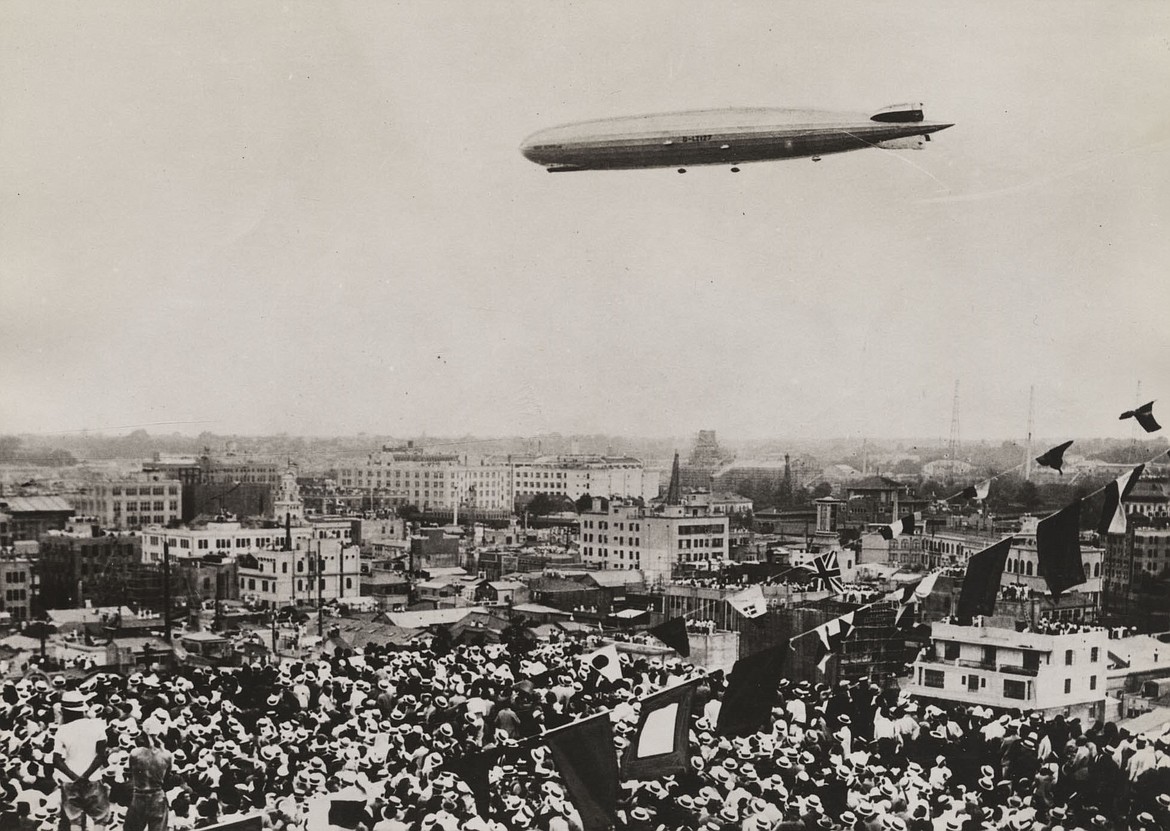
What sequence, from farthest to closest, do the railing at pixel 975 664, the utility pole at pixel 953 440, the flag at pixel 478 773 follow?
the utility pole at pixel 953 440
the railing at pixel 975 664
the flag at pixel 478 773

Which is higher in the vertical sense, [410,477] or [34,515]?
[410,477]

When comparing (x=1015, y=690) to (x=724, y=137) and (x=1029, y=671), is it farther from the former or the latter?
(x=724, y=137)

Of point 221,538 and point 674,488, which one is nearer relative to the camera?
point 674,488

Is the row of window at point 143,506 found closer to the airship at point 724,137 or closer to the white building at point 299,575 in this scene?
the white building at point 299,575

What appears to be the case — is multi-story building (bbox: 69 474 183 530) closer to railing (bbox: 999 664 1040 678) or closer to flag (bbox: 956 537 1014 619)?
railing (bbox: 999 664 1040 678)

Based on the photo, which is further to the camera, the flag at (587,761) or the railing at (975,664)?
the railing at (975,664)

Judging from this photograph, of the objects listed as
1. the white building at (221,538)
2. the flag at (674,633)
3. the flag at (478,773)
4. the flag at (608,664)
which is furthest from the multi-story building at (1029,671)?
the white building at (221,538)

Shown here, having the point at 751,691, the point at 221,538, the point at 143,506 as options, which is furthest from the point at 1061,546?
the point at 143,506
